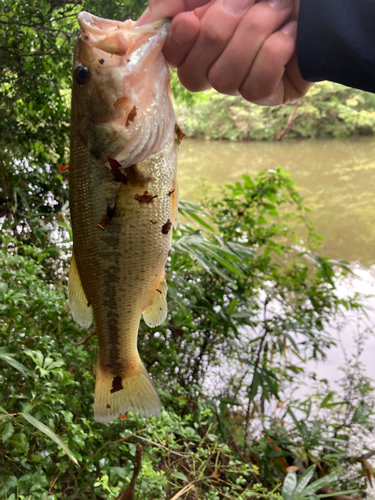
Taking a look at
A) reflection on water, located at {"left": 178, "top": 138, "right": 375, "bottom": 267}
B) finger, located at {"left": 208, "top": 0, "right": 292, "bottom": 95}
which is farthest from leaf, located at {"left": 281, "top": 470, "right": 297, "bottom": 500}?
reflection on water, located at {"left": 178, "top": 138, "right": 375, "bottom": 267}

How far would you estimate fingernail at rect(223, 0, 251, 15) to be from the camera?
917mm

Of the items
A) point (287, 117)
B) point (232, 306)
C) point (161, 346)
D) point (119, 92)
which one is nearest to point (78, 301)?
point (119, 92)

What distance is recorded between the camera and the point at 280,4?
3.05 ft

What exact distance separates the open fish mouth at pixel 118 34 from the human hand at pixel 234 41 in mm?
38

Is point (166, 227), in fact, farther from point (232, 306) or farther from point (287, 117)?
point (287, 117)

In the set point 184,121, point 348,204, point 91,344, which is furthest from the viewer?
point 184,121

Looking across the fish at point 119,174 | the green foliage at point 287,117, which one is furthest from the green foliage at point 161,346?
the green foliage at point 287,117

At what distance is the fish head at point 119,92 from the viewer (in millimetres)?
981

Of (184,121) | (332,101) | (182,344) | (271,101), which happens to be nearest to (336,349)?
(182,344)

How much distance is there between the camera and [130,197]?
1.04m

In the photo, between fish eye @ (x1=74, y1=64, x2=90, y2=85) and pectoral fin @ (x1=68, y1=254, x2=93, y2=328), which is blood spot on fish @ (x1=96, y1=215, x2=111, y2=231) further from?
fish eye @ (x1=74, y1=64, x2=90, y2=85)

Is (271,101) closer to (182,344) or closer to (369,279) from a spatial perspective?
(182,344)

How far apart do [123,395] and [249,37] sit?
1.07 metres

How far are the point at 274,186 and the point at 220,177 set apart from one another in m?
7.14
